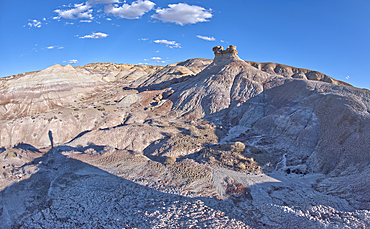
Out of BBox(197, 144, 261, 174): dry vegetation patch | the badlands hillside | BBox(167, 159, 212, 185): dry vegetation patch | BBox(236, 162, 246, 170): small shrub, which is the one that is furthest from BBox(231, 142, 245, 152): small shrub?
BBox(167, 159, 212, 185): dry vegetation patch

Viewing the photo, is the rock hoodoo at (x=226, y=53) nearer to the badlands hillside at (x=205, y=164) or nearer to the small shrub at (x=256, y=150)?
the badlands hillside at (x=205, y=164)

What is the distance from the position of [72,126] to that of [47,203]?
54.5 ft

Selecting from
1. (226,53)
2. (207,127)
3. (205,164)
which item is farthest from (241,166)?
(226,53)

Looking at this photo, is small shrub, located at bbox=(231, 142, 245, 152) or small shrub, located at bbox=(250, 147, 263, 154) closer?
small shrub, located at bbox=(250, 147, 263, 154)

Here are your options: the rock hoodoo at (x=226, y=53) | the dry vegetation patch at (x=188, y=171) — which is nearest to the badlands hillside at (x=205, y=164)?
the dry vegetation patch at (x=188, y=171)

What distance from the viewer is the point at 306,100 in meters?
24.9

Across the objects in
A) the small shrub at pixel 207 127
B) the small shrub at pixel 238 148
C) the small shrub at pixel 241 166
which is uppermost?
the small shrub at pixel 207 127

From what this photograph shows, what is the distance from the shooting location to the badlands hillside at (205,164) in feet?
40.3

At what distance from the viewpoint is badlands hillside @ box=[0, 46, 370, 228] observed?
40.3ft

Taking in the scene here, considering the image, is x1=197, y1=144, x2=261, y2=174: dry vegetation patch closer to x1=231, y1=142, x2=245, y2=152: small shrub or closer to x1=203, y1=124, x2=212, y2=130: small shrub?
x1=231, y1=142, x2=245, y2=152: small shrub

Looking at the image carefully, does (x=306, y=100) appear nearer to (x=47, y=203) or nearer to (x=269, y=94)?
(x=269, y=94)

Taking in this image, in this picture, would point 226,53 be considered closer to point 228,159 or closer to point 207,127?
point 207,127

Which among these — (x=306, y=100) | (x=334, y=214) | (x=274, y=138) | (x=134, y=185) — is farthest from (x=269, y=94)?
(x=134, y=185)

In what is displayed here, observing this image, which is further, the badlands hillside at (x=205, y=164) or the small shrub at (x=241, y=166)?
the small shrub at (x=241, y=166)
